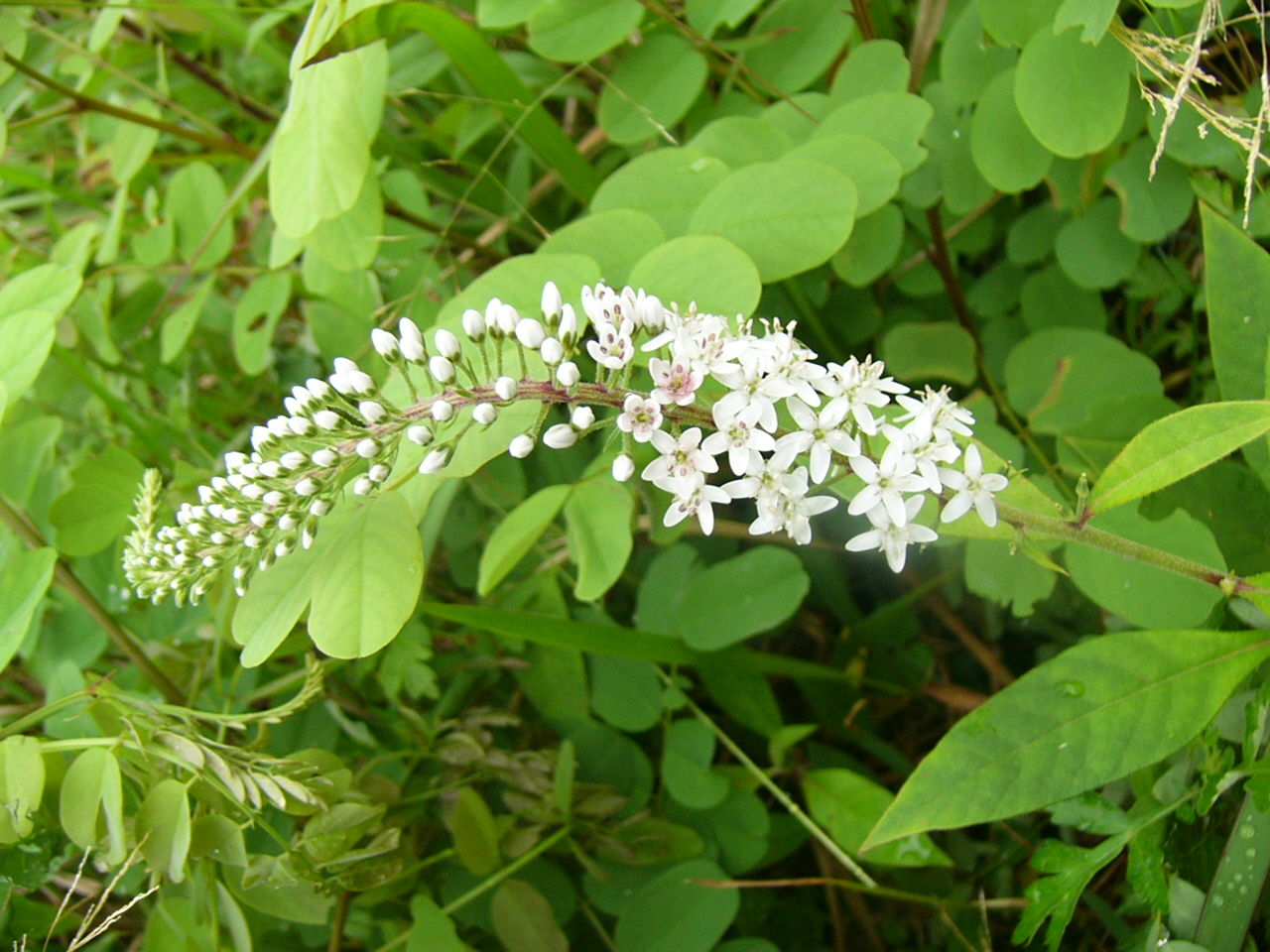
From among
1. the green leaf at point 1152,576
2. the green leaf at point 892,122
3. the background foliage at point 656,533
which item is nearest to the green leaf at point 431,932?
the background foliage at point 656,533

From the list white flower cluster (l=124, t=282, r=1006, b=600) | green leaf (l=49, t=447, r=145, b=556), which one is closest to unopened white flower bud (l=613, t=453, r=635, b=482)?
white flower cluster (l=124, t=282, r=1006, b=600)

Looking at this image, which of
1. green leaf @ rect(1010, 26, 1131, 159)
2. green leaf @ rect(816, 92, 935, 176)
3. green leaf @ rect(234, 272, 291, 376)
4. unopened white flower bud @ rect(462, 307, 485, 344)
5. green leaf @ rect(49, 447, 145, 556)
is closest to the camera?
unopened white flower bud @ rect(462, 307, 485, 344)

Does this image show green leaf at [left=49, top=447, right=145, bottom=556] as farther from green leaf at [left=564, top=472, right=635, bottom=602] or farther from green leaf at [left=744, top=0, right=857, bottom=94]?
green leaf at [left=744, top=0, right=857, bottom=94]

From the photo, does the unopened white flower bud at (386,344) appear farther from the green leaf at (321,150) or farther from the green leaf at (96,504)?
the green leaf at (96,504)

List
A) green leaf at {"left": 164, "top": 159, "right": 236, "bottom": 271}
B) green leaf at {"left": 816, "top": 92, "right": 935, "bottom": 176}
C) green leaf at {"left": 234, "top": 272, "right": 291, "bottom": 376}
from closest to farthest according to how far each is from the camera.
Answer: green leaf at {"left": 816, "top": 92, "right": 935, "bottom": 176} < green leaf at {"left": 234, "top": 272, "right": 291, "bottom": 376} < green leaf at {"left": 164, "top": 159, "right": 236, "bottom": 271}

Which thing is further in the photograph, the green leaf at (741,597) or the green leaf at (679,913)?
the green leaf at (741,597)

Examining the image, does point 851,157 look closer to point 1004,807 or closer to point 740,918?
point 1004,807

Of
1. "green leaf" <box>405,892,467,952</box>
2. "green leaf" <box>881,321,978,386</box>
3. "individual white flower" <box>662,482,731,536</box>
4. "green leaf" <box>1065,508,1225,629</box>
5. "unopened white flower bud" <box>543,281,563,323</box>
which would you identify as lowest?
"green leaf" <box>405,892,467,952</box>
